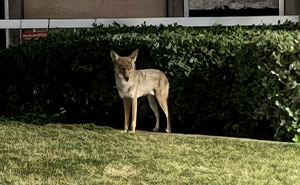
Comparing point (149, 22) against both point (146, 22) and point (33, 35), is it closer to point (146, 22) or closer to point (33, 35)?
point (146, 22)

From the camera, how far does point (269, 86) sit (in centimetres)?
812

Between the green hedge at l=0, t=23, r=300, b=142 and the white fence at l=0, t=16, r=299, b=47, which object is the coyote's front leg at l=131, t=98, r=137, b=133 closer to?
the green hedge at l=0, t=23, r=300, b=142

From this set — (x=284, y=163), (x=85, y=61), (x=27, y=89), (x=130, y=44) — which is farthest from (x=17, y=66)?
(x=284, y=163)

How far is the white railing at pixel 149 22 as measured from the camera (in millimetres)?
11039

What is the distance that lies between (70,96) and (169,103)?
52.8 inches

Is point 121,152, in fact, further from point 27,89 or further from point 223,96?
point 27,89

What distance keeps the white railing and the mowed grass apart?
9.01 feet

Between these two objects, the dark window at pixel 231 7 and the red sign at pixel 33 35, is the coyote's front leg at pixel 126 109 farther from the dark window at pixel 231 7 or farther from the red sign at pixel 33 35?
the dark window at pixel 231 7

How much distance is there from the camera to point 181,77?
29.1 feet

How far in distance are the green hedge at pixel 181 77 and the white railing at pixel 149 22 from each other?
97 centimetres

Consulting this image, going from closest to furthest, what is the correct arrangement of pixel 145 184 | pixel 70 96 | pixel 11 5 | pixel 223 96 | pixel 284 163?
pixel 145 184 → pixel 284 163 → pixel 223 96 → pixel 70 96 → pixel 11 5

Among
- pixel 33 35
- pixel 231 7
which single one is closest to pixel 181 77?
pixel 231 7

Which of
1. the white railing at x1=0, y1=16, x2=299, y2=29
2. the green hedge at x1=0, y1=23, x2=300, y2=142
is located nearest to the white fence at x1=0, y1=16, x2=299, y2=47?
the white railing at x1=0, y1=16, x2=299, y2=29

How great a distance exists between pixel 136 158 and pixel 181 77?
6.56 feet
